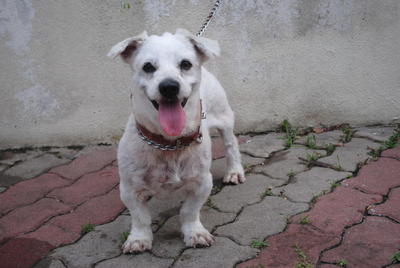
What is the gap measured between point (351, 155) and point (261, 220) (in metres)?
1.38

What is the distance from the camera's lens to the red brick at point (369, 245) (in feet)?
7.66

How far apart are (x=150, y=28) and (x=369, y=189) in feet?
8.28

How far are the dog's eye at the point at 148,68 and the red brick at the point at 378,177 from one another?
70.1 inches

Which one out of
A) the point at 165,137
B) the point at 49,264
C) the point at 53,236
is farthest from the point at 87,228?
the point at 165,137

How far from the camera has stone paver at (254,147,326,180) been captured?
360 cm

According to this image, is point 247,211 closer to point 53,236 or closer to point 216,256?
point 216,256

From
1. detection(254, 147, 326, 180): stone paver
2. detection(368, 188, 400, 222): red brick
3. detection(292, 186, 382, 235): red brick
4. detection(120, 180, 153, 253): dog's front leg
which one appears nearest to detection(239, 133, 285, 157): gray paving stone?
detection(254, 147, 326, 180): stone paver

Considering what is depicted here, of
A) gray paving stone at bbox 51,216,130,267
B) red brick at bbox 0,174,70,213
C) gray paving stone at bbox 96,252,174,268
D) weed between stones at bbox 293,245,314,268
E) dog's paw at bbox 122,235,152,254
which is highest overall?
weed between stones at bbox 293,245,314,268

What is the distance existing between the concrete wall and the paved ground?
35 cm

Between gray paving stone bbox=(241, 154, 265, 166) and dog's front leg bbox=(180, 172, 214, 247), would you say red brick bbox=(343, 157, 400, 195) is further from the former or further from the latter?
dog's front leg bbox=(180, 172, 214, 247)

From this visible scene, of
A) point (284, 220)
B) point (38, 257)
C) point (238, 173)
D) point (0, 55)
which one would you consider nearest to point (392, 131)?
point (238, 173)

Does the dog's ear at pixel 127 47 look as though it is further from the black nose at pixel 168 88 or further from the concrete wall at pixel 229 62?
the concrete wall at pixel 229 62

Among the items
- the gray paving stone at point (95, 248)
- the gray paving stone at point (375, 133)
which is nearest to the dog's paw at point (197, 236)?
the gray paving stone at point (95, 248)

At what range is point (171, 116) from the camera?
2.38 metres
